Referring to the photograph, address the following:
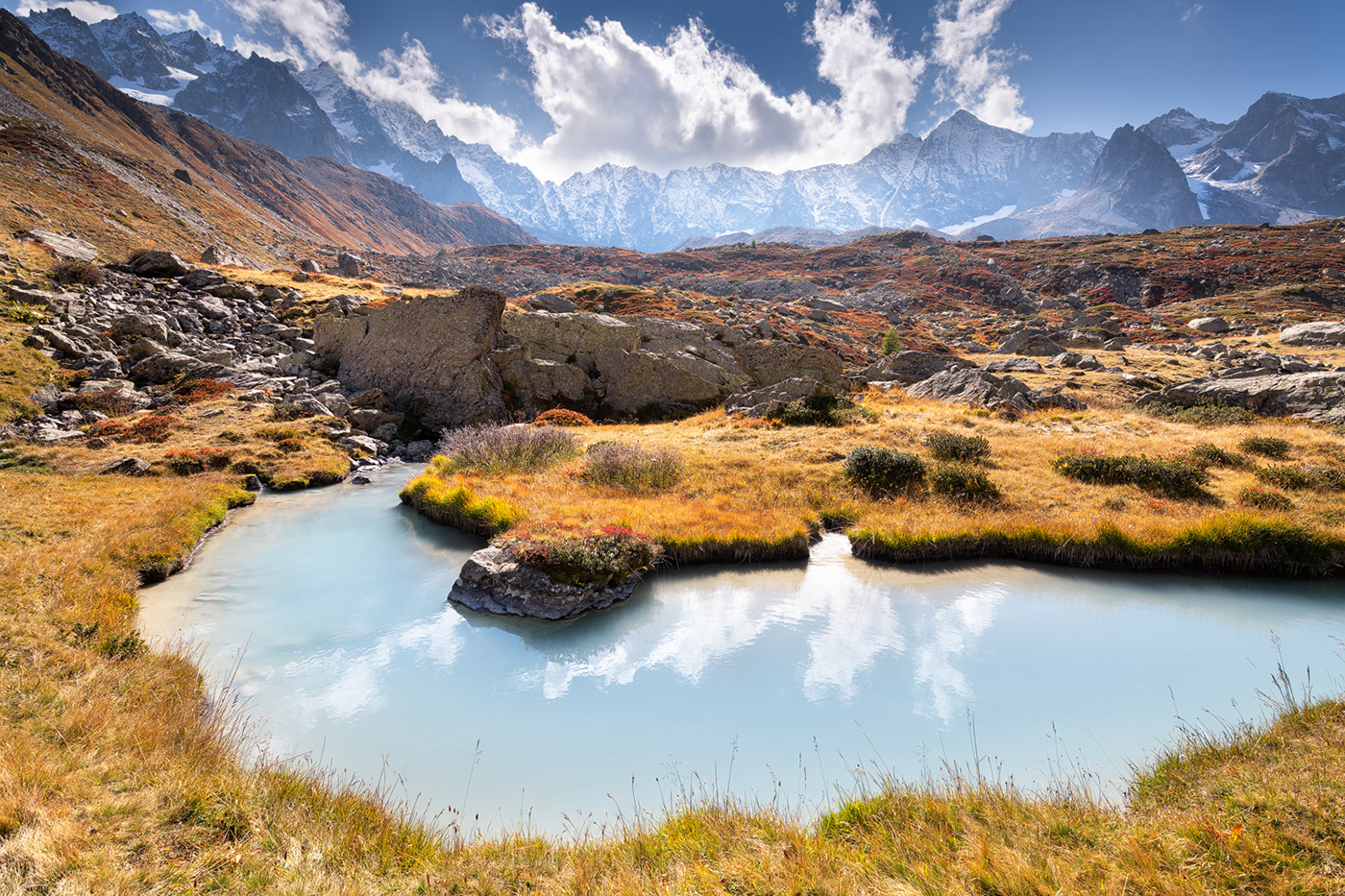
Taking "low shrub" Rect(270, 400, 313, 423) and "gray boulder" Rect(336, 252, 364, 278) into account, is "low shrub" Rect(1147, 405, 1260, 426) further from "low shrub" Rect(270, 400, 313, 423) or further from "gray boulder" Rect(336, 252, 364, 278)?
"gray boulder" Rect(336, 252, 364, 278)

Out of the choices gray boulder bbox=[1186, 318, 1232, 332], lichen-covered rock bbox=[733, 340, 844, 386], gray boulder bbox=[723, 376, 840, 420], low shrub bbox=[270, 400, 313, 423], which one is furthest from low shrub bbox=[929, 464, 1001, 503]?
gray boulder bbox=[1186, 318, 1232, 332]

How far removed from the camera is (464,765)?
7.54 m

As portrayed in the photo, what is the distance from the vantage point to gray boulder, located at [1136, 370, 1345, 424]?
23438 mm

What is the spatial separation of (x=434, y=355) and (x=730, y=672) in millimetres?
28090

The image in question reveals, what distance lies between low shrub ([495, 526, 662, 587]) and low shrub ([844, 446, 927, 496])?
867cm

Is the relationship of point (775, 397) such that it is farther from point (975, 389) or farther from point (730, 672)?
point (730, 672)

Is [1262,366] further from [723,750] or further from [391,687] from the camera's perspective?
[391,687]

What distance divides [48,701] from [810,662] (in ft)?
36.4

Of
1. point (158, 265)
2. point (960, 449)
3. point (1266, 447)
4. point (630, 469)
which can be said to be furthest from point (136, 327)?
point (1266, 447)

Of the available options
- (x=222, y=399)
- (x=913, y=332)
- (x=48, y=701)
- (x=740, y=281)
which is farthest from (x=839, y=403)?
(x=740, y=281)

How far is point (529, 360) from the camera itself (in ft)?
110

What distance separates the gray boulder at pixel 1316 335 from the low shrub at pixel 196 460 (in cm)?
8027

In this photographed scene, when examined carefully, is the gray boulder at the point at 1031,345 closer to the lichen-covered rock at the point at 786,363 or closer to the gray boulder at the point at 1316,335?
the gray boulder at the point at 1316,335

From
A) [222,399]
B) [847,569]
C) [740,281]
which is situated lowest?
[847,569]
